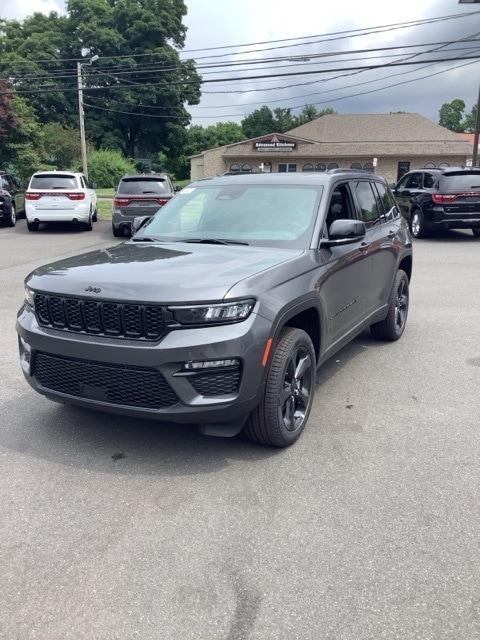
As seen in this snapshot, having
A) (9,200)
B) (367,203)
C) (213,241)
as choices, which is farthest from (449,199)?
(9,200)

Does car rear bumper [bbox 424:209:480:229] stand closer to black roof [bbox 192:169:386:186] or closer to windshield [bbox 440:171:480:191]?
windshield [bbox 440:171:480:191]

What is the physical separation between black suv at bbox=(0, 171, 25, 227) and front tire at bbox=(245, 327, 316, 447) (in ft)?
54.5

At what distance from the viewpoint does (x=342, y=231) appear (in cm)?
423

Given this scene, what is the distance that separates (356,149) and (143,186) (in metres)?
33.7

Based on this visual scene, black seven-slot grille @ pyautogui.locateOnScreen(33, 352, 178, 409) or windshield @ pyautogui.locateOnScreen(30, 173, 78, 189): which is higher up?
windshield @ pyautogui.locateOnScreen(30, 173, 78, 189)

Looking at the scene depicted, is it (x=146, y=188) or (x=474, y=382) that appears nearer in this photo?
(x=474, y=382)

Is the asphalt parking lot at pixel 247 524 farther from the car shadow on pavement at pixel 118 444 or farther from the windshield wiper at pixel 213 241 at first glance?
the windshield wiper at pixel 213 241

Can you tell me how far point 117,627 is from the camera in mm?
2320

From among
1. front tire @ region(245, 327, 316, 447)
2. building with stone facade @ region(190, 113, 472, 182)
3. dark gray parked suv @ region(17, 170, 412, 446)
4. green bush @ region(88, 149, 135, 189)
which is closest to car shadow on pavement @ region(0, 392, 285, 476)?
front tire @ region(245, 327, 316, 447)

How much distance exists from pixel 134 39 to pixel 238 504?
62662 millimetres

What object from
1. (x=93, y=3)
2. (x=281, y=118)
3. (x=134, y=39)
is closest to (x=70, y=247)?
(x=134, y=39)

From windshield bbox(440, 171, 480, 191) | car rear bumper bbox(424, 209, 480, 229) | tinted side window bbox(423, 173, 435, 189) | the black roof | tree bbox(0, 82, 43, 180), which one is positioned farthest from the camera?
tree bbox(0, 82, 43, 180)

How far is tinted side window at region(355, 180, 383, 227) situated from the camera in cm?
539

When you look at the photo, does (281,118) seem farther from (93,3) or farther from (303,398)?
(303,398)
